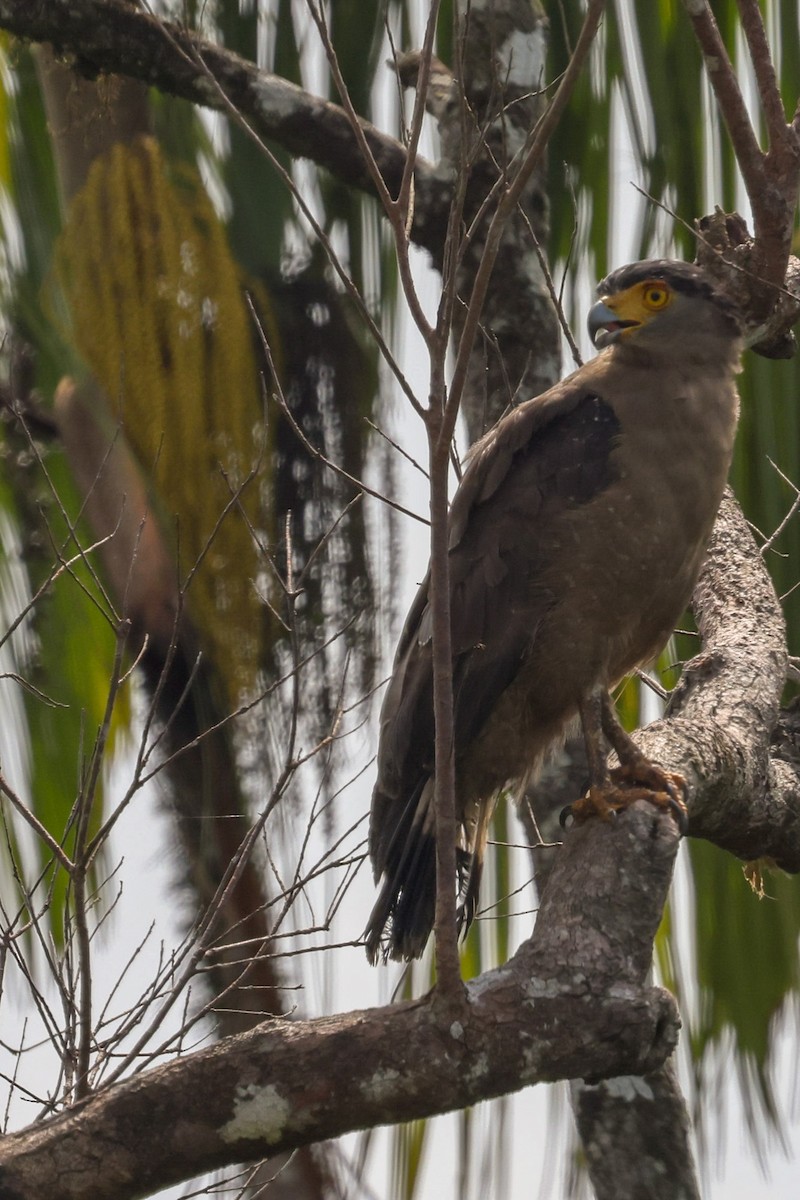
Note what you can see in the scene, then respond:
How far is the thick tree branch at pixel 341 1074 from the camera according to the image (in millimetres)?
1803

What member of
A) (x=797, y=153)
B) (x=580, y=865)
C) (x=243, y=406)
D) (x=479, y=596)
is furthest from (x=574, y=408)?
(x=243, y=406)

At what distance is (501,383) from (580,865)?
187 cm

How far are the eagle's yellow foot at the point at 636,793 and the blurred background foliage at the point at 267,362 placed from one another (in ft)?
4.45

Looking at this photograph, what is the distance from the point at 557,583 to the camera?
3025 mm

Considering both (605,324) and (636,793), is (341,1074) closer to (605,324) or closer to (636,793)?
(636,793)

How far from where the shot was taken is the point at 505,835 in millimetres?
4371

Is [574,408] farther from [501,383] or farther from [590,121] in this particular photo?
[590,121]

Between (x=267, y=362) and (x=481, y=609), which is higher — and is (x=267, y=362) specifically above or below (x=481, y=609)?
above

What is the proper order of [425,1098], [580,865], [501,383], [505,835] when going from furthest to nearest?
[505,835], [501,383], [580,865], [425,1098]

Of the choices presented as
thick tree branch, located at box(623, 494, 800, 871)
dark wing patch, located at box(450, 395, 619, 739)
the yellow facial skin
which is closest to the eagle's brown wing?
dark wing patch, located at box(450, 395, 619, 739)

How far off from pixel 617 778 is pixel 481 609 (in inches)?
18.8

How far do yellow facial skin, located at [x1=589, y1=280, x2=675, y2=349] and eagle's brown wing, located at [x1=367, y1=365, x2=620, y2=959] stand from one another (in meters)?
0.11

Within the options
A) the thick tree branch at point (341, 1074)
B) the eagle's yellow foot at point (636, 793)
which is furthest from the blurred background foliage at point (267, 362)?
the thick tree branch at point (341, 1074)

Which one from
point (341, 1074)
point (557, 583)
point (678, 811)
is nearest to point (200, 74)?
point (557, 583)
